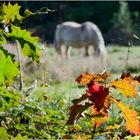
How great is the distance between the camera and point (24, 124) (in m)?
2.07

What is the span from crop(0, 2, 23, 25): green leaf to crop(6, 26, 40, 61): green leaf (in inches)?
2.6

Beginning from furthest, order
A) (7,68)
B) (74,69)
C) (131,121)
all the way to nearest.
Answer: (74,69), (7,68), (131,121)

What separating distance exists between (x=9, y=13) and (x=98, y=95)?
1.35 feet

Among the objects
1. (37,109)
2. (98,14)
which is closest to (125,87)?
(37,109)

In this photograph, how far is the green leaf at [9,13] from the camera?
1404mm

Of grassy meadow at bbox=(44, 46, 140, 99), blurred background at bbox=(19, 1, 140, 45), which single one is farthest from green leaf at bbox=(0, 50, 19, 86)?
blurred background at bbox=(19, 1, 140, 45)

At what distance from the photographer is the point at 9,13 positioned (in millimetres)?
1409

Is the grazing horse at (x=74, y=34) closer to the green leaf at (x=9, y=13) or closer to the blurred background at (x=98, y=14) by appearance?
the blurred background at (x=98, y=14)

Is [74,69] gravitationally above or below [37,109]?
below

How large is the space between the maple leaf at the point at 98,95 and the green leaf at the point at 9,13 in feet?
1.19

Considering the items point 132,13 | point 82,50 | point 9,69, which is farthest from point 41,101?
point 132,13

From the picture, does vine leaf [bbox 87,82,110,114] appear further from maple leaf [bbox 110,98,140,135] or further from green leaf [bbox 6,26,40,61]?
green leaf [bbox 6,26,40,61]

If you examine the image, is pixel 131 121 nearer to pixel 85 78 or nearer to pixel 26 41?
pixel 85 78

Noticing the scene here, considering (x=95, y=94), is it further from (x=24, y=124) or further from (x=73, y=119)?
(x=24, y=124)
